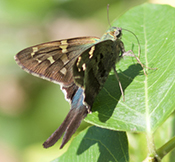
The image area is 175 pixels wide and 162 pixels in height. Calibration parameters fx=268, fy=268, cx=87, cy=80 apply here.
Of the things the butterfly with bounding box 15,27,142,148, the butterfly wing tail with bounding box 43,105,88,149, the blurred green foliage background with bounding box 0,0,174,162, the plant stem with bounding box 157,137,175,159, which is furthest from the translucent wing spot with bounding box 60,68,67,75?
the blurred green foliage background with bounding box 0,0,174,162

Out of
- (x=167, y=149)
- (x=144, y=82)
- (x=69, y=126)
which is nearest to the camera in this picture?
(x=167, y=149)

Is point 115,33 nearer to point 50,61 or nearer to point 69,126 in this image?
point 50,61

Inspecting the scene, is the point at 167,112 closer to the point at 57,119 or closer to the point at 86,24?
the point at 57,119

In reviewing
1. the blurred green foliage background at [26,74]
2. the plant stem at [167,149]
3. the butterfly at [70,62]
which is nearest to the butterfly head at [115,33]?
the butterfly at [70,62]

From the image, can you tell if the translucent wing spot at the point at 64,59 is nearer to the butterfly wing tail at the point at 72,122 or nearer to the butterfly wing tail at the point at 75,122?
the butterfly wing tail at the point at 72,122

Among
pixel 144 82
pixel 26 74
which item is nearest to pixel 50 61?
pixel 144 82

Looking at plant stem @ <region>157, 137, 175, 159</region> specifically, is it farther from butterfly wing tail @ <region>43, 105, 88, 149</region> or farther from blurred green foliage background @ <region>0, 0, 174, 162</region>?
blurred green foliage background @ <region>0, 0, 174, 162</region>
